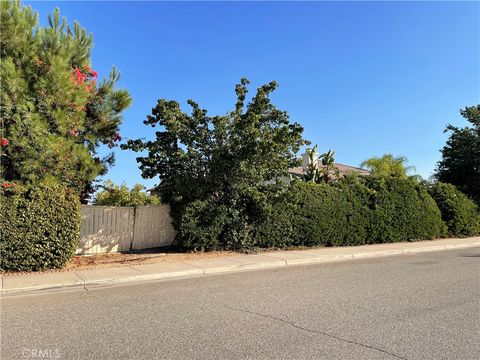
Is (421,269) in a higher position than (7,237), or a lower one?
lower

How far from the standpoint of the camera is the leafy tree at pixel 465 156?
77.2 ft

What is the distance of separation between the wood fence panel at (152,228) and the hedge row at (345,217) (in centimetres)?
165

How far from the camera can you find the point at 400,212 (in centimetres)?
1831

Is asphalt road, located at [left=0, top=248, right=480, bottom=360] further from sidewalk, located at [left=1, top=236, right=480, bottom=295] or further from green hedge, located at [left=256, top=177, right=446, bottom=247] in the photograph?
green hedge, located at [left=256, top=177, right=446, bottom=247]

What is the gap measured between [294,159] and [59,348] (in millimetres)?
11492

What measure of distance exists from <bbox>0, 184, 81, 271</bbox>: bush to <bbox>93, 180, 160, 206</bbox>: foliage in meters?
5.81

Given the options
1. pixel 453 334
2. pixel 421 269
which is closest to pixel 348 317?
pixel 453 334

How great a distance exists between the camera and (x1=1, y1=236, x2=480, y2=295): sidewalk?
8.77 m

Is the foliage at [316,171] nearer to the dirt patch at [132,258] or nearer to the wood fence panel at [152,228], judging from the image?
the wood fence panel at [152,228]

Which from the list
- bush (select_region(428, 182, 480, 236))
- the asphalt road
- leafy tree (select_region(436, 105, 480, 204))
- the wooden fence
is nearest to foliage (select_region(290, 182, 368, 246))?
the wooden fence

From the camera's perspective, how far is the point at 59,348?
4707 millimetres

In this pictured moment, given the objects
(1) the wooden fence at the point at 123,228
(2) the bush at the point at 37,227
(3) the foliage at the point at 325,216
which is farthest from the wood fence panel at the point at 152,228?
(3) the foliage at the point at 325,216

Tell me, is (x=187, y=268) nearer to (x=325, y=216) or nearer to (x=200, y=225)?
(x=200, y=225)

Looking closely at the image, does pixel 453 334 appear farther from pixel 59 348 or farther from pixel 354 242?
pixel 354 242
